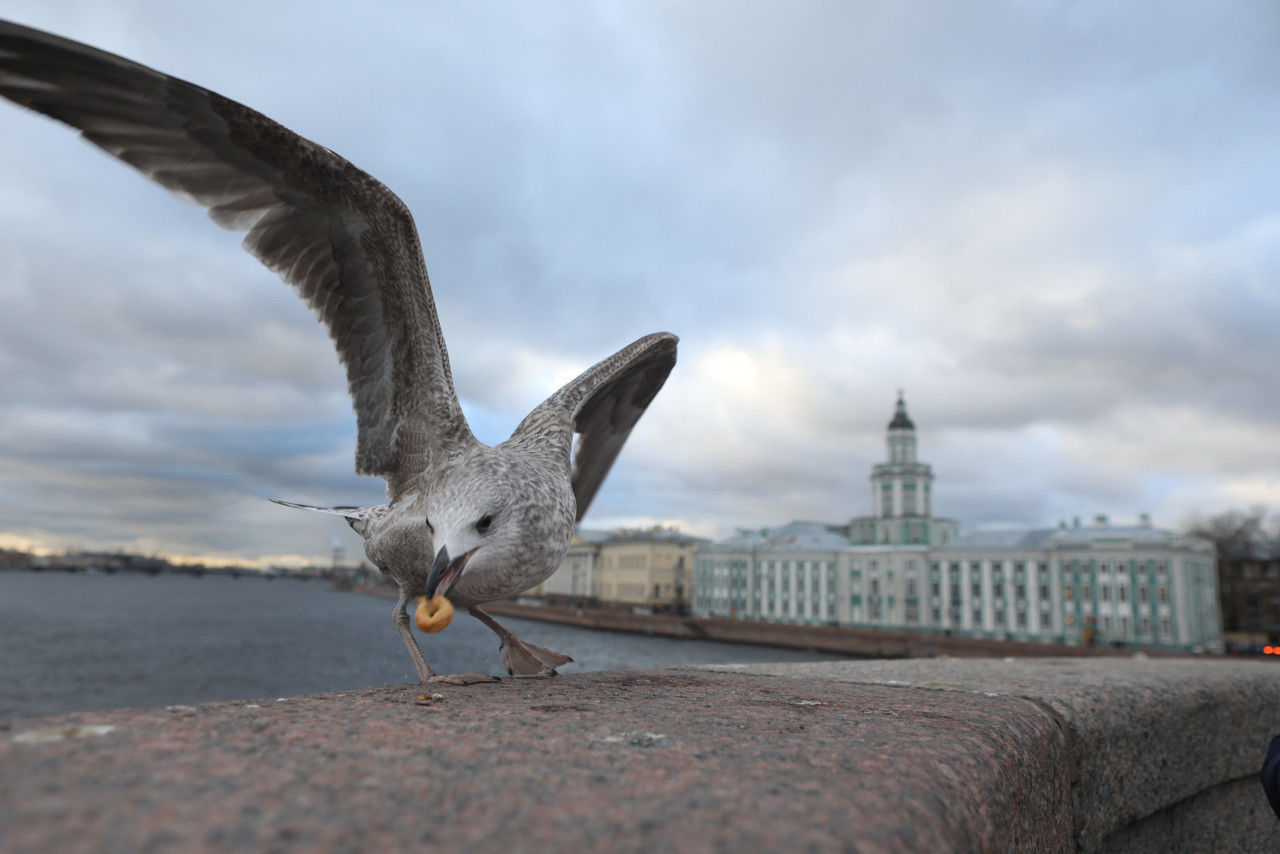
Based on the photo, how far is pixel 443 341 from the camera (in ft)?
11.1

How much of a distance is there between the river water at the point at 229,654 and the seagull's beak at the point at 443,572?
8.37 m

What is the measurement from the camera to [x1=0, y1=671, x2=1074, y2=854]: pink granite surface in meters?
Result: 0.84

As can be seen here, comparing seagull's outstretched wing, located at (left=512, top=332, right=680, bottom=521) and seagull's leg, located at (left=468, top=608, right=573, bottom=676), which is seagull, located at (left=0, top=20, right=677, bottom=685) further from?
seagull's outstretched wing, located at (left=512, top=332, right=680, bottom=521)

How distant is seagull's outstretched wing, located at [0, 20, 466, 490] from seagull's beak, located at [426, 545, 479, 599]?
3.35 ft

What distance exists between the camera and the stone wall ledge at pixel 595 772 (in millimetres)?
850

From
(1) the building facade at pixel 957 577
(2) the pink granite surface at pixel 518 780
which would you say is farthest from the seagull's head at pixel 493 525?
(1) the building facade at pixel 957 577

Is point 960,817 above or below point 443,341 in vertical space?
below

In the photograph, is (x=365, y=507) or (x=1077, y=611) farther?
(x=1077, y=611)

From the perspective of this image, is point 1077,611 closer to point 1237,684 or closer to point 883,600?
point 883,600

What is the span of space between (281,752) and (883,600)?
57.0m

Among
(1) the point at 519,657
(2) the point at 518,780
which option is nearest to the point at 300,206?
(1) the point at 519,657

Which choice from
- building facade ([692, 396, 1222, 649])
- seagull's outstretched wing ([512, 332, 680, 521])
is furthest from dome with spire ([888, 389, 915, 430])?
seagull's outstretched wing ([512, 332, 680, 521])

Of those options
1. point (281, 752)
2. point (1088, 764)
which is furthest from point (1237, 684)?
point (281, 752)

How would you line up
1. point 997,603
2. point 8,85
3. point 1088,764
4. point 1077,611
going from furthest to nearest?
1. point 997,603
2. point 1077,611
3. point 8,85
4. point 1088,764
